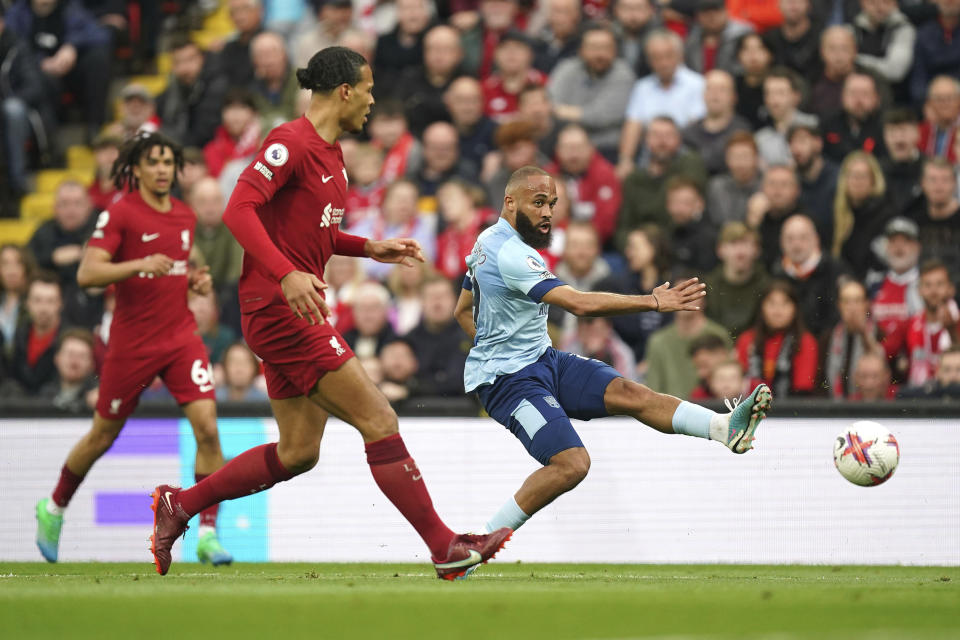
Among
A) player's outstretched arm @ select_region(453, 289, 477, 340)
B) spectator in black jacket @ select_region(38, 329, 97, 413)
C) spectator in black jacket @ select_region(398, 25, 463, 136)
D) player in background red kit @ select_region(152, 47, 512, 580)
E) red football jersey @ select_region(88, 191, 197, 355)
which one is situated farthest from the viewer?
spectator in black jacket @ select_region(398, 25, 463, 136)

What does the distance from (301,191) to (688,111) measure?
747cm

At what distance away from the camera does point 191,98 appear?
17031mm

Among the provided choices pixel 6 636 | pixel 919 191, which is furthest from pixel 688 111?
pixel 6 636

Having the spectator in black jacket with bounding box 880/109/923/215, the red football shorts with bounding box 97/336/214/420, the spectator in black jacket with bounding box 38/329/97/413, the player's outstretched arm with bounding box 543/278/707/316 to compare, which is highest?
the spectator in black jacket with bounding box 880/109/923/215

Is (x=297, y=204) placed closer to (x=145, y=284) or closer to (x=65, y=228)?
(x=145, y=284)

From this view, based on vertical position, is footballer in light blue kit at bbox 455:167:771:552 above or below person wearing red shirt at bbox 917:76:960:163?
below

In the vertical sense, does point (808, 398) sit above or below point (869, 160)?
below

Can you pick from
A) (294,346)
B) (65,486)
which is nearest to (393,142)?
(65,486)

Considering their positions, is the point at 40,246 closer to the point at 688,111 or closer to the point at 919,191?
the point at 688,111

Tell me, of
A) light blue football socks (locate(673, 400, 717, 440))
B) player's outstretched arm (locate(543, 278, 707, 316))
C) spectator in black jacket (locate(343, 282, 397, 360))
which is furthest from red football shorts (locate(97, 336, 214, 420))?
spectator in black jacket (locate(343, 282, 397, 360))

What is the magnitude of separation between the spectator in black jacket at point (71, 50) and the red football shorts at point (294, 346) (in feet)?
35.2

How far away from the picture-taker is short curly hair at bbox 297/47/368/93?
26.3 ft

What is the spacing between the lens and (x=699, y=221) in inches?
527

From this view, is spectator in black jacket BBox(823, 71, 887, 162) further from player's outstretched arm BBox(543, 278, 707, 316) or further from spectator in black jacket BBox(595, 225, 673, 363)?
player's outstretched arm BBox(543, 278, 707, 316)
